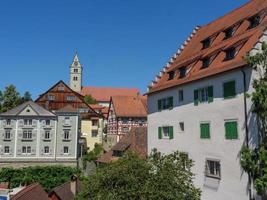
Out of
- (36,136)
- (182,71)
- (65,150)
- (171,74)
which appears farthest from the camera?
(65,150)

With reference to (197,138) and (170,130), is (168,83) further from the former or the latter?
(197,138)

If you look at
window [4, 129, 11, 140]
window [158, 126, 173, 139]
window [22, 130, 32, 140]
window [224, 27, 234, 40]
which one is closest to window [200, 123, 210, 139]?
window [158, 126, 173, 139]

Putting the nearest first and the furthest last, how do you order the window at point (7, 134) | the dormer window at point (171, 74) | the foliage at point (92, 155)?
the dormer window at point (171, 74) → the window at point (7, 134) → the foliage at point (92, 155)

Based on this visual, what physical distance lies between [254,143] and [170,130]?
35.2 feet

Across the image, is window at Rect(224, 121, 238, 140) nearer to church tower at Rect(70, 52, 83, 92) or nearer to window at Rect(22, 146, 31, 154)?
window at Rect(22, 146, 31, 154)

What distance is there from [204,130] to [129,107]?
138 feet

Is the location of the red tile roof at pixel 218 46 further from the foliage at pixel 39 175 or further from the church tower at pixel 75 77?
the church tower at pixel 75 77

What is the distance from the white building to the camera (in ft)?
73.8

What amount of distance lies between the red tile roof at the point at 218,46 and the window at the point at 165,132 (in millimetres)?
4007

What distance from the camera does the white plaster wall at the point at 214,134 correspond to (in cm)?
2245

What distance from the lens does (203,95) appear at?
2670cm

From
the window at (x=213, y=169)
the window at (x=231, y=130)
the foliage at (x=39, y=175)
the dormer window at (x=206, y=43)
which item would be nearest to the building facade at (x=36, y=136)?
the foliage at (x=39, y=175)

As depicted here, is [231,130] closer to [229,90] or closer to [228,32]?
[229,90]

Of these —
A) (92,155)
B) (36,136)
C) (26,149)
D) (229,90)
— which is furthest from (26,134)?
(229,90)
